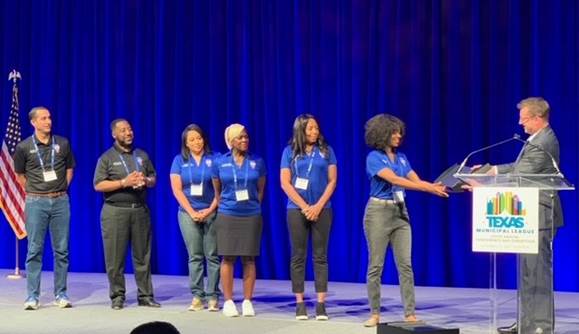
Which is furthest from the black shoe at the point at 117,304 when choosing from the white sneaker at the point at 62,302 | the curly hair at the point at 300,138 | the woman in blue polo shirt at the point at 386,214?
the woman in blue polo shirt at the point at 386,214

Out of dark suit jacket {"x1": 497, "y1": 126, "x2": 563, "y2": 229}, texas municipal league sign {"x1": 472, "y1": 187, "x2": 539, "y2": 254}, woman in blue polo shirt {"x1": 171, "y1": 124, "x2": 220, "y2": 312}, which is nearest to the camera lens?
texas municipal league sign {"x1": 472, "y1": 187, "x2": 539, "y2": 254}

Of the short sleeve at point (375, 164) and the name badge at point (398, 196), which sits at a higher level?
the short sleeve at point (375, 164)

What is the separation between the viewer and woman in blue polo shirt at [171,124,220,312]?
6391mm


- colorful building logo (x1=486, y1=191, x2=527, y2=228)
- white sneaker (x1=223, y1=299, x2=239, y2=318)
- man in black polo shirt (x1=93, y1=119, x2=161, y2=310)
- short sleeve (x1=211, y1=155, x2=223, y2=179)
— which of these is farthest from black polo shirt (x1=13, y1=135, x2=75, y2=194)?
colorful building logo (x1=486, y1=191, x2=527, y2=228)

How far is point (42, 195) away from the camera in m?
6.46

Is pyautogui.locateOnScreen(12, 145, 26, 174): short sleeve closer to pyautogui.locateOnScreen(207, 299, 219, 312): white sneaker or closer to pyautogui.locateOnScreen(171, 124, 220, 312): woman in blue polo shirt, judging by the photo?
pyautogui.locateOnScreen(171, 124, 220, 312): woman in blue polo shirt

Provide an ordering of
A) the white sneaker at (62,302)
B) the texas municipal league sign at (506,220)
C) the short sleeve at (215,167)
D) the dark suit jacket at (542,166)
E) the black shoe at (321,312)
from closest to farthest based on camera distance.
→ the texas municipal league sign at (506,220) < the dark suit jacket at (542,166) < the black shoe at (321,312) < the short sleeve at (215,167) < the white sneaker at (62,302)

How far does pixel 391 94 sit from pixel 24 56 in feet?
13.7

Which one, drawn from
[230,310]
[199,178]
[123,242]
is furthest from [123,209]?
[230,310]

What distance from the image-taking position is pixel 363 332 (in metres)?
5.43

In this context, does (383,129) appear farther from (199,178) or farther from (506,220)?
(199,178)

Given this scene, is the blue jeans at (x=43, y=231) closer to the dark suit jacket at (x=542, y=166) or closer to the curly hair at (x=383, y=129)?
the curly hair at (x=383, y=129)

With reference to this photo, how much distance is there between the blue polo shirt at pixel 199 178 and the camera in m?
6.41

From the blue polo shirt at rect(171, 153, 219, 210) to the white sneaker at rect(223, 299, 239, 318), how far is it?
0.75 metres
